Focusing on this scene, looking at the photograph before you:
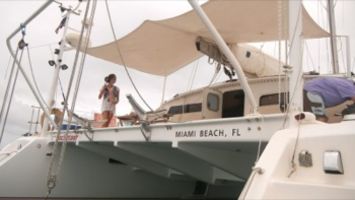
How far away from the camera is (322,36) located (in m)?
7.64

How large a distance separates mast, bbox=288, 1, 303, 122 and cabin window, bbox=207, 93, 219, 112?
304cm

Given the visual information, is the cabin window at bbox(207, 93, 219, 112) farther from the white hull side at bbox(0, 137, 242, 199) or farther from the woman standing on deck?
the white hull side at bbox(0, 137, 242, 199)

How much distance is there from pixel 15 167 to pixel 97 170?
1.71 metres

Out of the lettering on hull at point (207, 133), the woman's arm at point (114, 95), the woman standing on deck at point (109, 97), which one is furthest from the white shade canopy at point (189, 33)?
the lettering on hull at point (207, 133)

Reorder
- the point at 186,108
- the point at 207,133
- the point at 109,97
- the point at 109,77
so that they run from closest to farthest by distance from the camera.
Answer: the point at 207,133 → the point at 186,108 → the point at 109,97 → the point at 109,77

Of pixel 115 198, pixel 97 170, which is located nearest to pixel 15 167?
pixel 97 170

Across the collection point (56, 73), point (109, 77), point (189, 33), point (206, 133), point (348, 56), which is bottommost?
point (206, 133)

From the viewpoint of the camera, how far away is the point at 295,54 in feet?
12.0

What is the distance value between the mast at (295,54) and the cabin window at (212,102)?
3.04m

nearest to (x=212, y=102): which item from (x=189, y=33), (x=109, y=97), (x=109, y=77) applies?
(x=189, y=33)

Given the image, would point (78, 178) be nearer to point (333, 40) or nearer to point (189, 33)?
point (189, 33)

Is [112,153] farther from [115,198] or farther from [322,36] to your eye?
[322,36]

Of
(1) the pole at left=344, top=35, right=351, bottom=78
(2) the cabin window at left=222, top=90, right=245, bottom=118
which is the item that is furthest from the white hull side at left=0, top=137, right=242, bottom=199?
(1) the pole at left=344, top=35, right=351, bottom=78

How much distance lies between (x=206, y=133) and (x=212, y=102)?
224 centimetres
